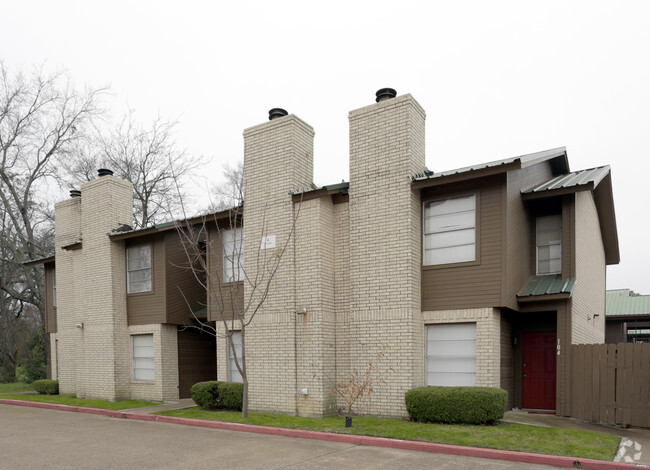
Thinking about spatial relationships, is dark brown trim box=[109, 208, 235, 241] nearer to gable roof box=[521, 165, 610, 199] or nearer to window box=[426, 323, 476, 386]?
window box=[426, 323, 476, 386]

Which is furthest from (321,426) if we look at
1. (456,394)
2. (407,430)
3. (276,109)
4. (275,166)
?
(276,109)

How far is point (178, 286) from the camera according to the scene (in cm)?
1686

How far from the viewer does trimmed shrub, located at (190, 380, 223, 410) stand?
45.2ft

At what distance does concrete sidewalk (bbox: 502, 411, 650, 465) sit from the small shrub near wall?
258 inches

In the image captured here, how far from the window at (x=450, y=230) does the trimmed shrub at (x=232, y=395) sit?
19.2ft

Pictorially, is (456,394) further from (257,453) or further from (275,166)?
(275,166)

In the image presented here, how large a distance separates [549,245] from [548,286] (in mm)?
1435

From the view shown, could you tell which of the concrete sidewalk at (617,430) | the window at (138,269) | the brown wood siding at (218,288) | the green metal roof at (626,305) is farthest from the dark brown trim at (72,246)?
the green metal roof at (626,305)

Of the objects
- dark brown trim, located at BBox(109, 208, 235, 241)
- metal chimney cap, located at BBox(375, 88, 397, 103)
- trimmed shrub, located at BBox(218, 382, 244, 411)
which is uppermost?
metal chimney cap, located at BBox(375, 88, 397, 103)

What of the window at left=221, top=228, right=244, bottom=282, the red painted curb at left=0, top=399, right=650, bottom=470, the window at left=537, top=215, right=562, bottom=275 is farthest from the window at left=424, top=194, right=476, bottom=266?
the window at left=221, top=228, right=244, bottom=282

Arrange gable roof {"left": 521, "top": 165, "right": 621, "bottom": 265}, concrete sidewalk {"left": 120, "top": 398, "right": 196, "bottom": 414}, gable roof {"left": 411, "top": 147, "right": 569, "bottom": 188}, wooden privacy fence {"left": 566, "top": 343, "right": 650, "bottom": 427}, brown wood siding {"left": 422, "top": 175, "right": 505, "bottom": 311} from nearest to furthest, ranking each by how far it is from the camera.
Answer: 1. wooden privacy fence {"left": 566, "top": 343, "right": 650, "bottom": 427}
2. gable roof {"left": 411, "top": 147, "right": 569, "bottom": 188}
3. brown wood siding {"left": 422, "top": 175, "right": 505, "bottom": 311}
4. gable roof {"left": 521, "top": 165, "right": 621, "bottom": 265}
5. concrete sidewalk {"left": 120, "top": 398, "right": 196, "bottom": 414}

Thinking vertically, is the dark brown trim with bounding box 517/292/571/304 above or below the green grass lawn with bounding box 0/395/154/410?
above

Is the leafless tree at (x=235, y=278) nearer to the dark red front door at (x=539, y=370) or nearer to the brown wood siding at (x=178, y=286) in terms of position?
the brown wood siding at (x=178, y=286)

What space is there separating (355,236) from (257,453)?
5.62 m
